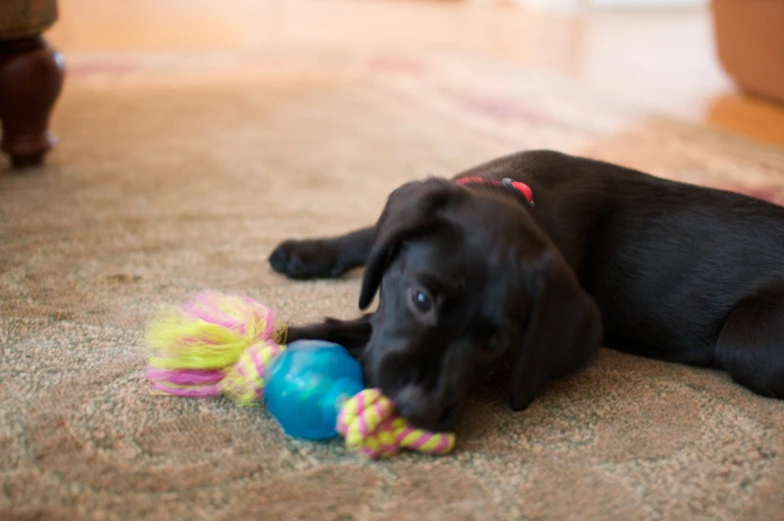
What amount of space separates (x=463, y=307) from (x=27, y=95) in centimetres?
189

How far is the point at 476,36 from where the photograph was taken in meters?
6.36

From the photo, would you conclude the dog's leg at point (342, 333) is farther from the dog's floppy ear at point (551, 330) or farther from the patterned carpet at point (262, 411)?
the dog's floppy ear at point (551, 330)

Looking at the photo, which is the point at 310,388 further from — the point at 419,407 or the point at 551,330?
the point at 551,330

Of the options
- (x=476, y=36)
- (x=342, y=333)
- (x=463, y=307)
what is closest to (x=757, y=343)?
(x=463, y=307)

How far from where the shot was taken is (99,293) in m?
1.92

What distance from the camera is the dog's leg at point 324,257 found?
2111 mm

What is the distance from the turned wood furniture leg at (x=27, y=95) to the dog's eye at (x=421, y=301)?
1.79 metres

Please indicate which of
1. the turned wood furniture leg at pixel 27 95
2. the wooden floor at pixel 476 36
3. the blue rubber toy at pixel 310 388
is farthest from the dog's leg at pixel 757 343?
the wooden floor at pixel 476 36

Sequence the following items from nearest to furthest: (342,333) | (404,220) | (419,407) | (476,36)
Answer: (419,407) < (404,220) < (342,333) < (476,36)

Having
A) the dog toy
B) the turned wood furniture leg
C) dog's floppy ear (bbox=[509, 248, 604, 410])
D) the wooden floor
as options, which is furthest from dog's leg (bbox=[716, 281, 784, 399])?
the wooden floor

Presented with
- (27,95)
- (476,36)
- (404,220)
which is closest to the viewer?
(404,220)

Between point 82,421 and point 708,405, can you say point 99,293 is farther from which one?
point 708,405

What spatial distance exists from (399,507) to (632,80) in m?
4.38

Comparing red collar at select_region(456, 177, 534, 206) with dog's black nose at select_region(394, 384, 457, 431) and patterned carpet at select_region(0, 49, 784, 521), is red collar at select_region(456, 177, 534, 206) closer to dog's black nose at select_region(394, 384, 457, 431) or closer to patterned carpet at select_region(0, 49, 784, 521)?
patterned carpet at select_region(0, 49, 784, 521)
